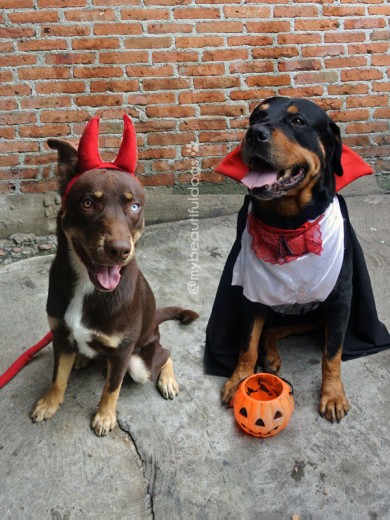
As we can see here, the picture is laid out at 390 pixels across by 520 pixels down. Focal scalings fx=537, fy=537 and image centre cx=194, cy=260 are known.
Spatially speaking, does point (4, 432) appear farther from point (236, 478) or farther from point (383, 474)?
point (383, 474)

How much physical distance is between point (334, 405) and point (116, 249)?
142 cm

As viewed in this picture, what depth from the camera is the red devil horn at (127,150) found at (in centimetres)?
218

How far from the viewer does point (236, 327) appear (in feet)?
10.0

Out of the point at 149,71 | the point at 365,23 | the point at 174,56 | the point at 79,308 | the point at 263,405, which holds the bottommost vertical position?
the point at 263,405

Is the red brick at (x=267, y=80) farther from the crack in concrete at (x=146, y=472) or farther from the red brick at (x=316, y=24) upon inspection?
the crack in concrete at (x=146, y=472)

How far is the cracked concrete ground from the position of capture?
88.7 inches

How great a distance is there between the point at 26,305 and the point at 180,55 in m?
2.31

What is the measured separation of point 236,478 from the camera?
7.80 feet

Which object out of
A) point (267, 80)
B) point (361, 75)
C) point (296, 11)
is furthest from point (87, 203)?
point (361, 75)

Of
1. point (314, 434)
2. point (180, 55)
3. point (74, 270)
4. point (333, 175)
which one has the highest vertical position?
point (180, 55)

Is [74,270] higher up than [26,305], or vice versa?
[74,270]

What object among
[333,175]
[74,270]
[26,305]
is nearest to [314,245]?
[333,175]

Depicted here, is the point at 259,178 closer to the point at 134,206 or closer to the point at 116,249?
the point at 134,206

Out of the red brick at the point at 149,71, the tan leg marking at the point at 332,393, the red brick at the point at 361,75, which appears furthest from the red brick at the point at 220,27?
the tan leg marking at the point at 332,393
